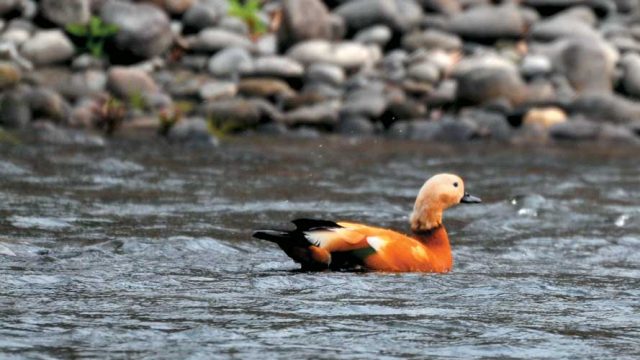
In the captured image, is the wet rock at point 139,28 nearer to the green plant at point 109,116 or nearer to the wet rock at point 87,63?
the wet rock at point 87,63

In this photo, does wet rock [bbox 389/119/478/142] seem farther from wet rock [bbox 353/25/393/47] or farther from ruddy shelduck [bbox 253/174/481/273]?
ruddy shelduck [bbox 253/174/481/273]

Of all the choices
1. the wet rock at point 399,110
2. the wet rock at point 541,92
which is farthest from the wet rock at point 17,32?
the wet rock at point 541,92

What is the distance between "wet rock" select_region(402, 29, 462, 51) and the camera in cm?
2197

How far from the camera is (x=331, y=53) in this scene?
21.2 m

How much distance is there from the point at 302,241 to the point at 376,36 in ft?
47.6

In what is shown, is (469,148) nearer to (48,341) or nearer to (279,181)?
(279,181)

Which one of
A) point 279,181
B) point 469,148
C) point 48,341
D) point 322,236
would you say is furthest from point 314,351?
point 469,148

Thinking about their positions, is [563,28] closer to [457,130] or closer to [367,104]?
[367,104]

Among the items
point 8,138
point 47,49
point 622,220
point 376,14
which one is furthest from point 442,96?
point 622,220

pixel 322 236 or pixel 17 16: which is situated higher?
pixel 17 16

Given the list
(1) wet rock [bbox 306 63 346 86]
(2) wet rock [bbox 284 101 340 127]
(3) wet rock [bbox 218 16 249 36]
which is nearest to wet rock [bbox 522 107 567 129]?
(2) wet rock [bbox 284 101 340 127]

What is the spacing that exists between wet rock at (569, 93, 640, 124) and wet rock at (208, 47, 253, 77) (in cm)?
437

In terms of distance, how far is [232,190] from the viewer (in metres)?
12.5

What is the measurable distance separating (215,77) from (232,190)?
8377mm
